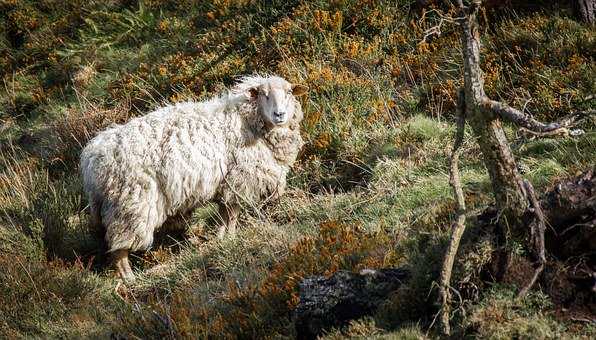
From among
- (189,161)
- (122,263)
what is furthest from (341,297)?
(122,263)

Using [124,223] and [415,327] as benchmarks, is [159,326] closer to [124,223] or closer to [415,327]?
[124,223]

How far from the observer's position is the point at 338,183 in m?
7.82

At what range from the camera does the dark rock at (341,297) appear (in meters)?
4.20

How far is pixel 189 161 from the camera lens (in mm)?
6930

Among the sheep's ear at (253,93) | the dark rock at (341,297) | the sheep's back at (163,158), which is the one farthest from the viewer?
the sheep's ear at (253,93)

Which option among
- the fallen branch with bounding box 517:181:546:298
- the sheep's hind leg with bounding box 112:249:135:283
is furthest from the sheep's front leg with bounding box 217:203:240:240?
the fallen branch with bounding box 517:181:546:298

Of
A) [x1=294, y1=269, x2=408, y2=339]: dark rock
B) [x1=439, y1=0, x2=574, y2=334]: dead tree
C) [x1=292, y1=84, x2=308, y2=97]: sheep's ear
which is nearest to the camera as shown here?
[x1=439, y1=0, x2=574, y2=334]: dead tree

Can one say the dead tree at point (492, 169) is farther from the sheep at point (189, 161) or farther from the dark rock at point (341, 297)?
the sheep at point (189, 161)

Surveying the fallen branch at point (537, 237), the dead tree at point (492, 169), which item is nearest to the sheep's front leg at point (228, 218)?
the dead tree at point (492, 169)

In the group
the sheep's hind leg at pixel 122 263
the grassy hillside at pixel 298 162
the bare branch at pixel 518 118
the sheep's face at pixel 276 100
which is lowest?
the sheep's hind leg at pixel 122 263

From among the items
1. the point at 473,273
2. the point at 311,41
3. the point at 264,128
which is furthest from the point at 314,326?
the point at 311,41

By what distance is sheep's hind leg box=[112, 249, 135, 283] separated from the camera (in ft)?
23.3

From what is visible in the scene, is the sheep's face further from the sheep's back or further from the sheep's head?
the sheep's back

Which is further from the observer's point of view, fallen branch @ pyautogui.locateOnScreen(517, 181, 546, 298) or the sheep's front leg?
the sheep's front leg
